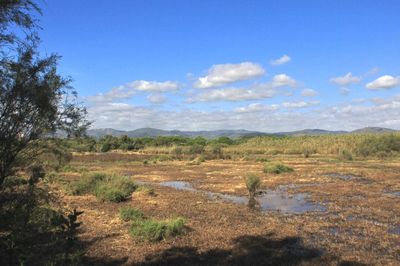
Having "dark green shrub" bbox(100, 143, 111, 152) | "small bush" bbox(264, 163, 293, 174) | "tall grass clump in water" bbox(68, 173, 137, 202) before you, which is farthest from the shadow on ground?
"dark green shrub" bbox(100, 143, 111, 152)

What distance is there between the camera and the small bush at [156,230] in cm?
1299

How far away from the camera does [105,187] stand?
890 inches

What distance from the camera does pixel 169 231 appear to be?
44.0ft

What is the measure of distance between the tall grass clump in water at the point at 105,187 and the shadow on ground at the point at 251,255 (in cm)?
1012

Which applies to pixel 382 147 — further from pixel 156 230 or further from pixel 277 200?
pixel 156 230

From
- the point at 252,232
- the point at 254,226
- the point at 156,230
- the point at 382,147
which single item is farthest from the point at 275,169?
the point at 382,147

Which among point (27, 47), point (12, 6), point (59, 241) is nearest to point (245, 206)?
point (59, 241)

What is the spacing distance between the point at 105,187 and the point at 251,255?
12993 millimetres

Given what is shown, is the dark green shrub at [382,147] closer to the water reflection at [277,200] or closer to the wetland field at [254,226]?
the wetland field at [254,226]

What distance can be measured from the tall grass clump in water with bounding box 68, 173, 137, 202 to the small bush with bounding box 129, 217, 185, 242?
25.9 ft

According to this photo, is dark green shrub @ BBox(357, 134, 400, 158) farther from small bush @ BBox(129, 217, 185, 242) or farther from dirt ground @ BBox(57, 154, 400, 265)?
small bush @ BBox(129, 217, 185, 242)

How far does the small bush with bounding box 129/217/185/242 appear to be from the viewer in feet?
42.6

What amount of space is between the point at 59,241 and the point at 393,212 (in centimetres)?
1427

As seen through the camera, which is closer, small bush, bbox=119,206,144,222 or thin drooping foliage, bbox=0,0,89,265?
thin drooping foliage, bbox=0,0,89,265
